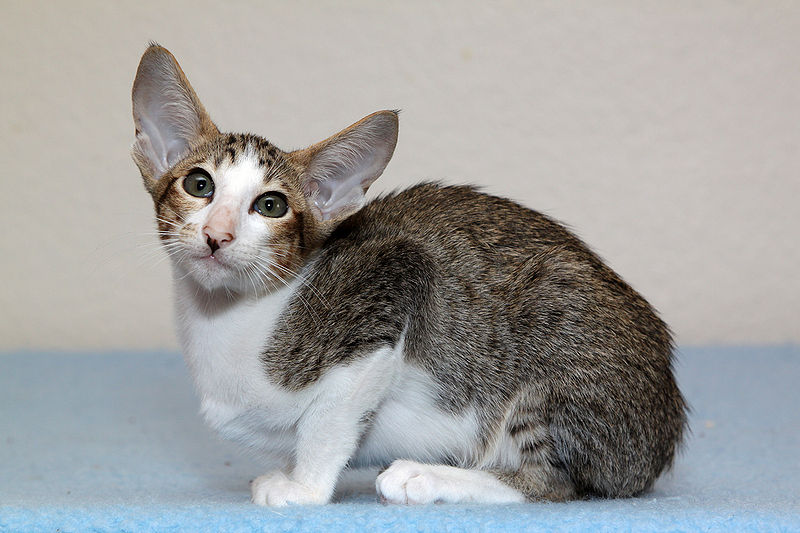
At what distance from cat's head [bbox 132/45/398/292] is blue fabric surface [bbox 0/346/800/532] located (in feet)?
1.62

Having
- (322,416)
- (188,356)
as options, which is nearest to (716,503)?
(322,416)

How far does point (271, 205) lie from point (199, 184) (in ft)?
0.50

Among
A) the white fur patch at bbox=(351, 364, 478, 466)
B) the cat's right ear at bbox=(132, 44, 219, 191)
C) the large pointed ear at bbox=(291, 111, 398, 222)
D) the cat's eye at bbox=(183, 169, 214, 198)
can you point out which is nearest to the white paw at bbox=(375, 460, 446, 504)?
the white fur patch at bbox=(351, 364, 478, 466)

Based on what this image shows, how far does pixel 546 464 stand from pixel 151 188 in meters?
1.03

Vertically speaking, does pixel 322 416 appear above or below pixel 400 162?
below

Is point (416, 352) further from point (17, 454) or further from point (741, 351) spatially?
point (741, 351)

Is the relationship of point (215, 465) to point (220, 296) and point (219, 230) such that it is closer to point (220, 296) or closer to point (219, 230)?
point (220, 296)

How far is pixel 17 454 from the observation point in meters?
2.59

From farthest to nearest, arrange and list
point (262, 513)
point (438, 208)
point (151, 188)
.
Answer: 1. point (438, 208)
2. point (151, 188)
3. point (262, 513)

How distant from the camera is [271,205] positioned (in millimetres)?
1882

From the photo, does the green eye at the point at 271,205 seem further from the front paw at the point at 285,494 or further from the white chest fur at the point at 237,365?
the front paw at the point at 285,494

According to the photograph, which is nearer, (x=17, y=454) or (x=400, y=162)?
(x=17, y=454)

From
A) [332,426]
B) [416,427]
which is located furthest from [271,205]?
[416,427]

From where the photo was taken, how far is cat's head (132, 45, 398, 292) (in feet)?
5.87
